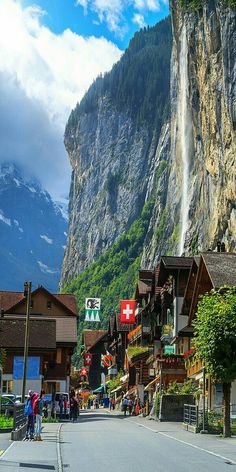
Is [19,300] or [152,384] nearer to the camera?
[152,384]

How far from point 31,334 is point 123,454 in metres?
34.0

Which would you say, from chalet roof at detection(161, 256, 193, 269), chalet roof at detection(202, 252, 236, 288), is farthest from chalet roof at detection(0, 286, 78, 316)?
chalet roof at detection(202, 252, 236, 288)

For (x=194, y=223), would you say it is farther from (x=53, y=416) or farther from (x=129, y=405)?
(x=53, y=416)

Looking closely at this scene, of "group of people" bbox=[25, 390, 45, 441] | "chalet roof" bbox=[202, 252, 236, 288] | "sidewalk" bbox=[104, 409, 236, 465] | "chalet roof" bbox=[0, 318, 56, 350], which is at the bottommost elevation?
"sidewalk" bbox=[104, 409, 236, 465]

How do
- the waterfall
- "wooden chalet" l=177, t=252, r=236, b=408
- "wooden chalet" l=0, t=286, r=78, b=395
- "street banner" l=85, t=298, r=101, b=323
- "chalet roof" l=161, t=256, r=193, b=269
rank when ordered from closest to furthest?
"wooden chalet" l=177, t=252, r=236, b=408 → "wooden chalet" l=0, t=286, r=78, b=395 → "chalet roof" l=161, t=256, r=193, b=269 → "street banner" l=85, t=298, r=101, b=323 → the waterfall

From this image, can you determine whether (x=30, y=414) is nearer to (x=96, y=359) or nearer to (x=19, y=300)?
(x=19, y=300)

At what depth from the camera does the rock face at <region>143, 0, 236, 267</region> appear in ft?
277

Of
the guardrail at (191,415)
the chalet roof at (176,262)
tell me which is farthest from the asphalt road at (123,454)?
the chalet roof at (176,262)

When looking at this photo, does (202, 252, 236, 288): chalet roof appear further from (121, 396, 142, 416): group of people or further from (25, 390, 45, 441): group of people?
(121, 396, 142, 416): group of people

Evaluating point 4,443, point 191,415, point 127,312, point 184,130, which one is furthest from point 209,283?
point 184,130

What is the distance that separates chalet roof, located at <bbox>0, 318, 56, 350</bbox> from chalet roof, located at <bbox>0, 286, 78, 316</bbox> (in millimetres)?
17432

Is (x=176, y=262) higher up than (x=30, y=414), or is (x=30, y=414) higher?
(x=176, y=262)

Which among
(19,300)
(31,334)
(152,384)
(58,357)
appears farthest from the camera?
(19,300)

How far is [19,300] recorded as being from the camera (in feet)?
246
